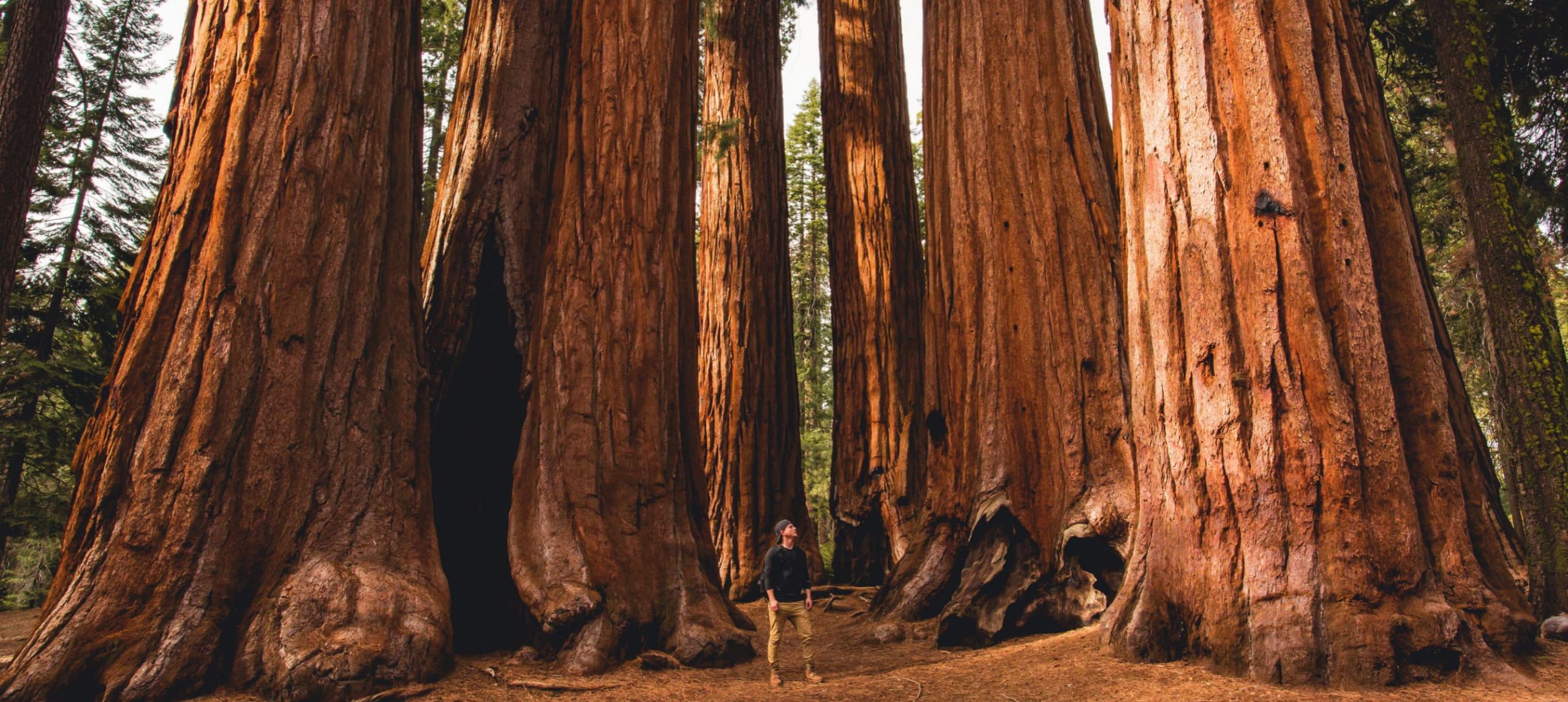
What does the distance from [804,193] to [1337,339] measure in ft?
87.2

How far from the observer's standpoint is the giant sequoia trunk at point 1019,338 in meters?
5.88

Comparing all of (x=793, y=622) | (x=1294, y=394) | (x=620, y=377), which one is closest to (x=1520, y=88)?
(x=1294, y=394)

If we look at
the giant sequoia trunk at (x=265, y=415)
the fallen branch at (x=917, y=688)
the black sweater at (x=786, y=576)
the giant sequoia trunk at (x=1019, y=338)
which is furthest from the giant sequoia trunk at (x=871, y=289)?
the giant sequoia trunk at (x=265, y=415)

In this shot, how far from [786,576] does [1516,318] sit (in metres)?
5.16

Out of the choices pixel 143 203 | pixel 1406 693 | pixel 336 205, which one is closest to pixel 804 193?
pixel 143 203

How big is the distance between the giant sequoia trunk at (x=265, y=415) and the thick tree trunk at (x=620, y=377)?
30.4 inches

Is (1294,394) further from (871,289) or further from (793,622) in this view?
(871,289)

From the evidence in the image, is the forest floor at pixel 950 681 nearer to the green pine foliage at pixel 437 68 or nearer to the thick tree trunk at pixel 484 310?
the thick tree trunk at pixel 484 310

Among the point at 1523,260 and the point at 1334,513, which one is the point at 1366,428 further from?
the point at 1523,260

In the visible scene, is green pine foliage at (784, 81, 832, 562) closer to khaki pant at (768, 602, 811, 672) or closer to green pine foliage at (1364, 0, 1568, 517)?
green pine foliage at (1364, 0, 1568, 517)

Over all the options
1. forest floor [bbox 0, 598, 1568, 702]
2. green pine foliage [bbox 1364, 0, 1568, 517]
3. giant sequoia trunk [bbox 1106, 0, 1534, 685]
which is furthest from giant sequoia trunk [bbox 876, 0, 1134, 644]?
green pine foliage [bbox 1364, 0, 1568, 517]

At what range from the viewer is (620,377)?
231 inches

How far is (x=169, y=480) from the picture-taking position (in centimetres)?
421

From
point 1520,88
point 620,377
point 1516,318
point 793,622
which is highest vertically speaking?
point 1520,88
